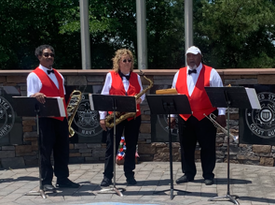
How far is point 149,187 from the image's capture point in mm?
6438

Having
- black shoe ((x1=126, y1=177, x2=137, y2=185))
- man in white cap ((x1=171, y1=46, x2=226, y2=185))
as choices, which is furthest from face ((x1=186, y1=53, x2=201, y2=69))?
black shoe ((x1=126, y1=177, x2=137, y2=185))

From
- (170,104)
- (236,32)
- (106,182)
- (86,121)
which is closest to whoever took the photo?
(170,104)

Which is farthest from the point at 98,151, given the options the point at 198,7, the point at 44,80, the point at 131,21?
the point at 131,21

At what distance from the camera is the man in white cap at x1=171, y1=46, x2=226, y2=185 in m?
6.36

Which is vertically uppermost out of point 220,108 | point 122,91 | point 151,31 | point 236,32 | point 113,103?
point 151,31

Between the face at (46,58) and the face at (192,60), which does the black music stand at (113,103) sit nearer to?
the face at (46,58)

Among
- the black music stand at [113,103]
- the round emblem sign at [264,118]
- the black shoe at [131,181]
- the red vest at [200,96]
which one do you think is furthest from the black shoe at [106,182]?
the round emblem sign at [264,118]

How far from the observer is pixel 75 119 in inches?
324

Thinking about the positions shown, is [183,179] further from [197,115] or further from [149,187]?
[197,115]

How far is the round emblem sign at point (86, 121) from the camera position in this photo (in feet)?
26.8

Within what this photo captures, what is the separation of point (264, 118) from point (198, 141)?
5.44 feet

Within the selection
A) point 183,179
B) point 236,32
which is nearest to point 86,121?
point 183,179

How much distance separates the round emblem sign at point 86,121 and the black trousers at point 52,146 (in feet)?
5.66

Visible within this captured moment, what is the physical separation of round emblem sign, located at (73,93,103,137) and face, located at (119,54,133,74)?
1.91 metres
